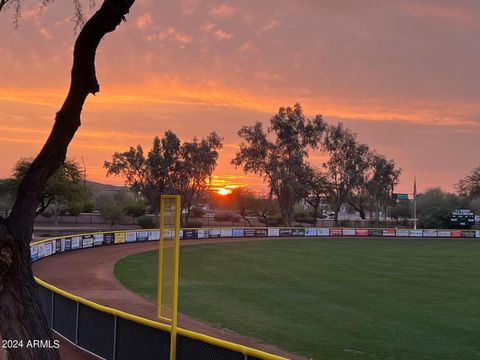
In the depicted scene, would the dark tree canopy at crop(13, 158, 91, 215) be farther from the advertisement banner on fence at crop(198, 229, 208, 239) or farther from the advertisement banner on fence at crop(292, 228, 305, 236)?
the advertisement banner on fence at crop(292, 228, 305, 236)

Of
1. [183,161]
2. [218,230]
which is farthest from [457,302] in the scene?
[183,161]

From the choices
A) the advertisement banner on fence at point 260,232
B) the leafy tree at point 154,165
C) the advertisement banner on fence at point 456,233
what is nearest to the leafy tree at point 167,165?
the leafy tree at point 154,165

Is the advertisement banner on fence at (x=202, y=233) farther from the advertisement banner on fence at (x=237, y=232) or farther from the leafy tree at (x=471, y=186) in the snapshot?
the leafy tree at (x=471, y=186)

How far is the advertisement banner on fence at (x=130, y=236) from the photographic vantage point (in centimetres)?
5086

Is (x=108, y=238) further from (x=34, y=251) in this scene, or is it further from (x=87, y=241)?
(x=34, y=251)

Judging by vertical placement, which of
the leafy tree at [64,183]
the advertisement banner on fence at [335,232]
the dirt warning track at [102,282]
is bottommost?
the dirt warning track at [102,282]

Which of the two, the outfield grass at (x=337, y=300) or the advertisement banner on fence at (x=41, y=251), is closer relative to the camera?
the outfield grass at (x=337, y=300)

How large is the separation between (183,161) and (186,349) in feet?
223

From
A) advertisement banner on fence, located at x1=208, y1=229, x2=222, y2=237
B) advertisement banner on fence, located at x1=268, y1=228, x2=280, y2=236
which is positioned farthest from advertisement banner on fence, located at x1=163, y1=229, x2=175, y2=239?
advertisement banner on fence, located at x1=268, y1=228, x2=280, y2=236

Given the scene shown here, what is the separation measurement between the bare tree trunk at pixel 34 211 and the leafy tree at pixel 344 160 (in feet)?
266

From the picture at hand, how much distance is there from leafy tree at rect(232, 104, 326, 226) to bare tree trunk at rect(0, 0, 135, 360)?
72.7m

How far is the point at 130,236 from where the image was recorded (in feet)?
169

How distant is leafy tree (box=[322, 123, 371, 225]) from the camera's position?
88812 millimetres

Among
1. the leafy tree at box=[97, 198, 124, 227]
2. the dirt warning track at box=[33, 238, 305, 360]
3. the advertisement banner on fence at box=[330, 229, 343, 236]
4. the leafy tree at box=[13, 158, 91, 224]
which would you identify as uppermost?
the leafy tree at box=[13, 158, 91, 224]
